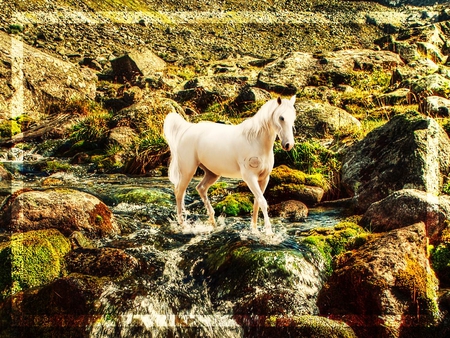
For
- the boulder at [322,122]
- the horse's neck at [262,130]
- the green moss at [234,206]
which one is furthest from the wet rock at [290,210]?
the boulder at [322,122]

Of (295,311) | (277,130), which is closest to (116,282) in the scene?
(295,311)

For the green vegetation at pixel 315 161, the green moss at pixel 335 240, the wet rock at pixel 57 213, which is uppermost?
the green vegetation at pixel 315 161

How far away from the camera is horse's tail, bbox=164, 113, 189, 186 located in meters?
7.10

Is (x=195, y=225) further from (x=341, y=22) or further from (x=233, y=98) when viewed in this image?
(x=341, y=22)

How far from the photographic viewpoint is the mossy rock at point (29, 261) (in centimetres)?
519

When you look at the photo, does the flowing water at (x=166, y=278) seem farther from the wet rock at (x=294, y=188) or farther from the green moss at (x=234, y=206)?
the wet rock at (x=294, y=188)

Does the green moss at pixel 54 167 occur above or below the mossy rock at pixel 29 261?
above

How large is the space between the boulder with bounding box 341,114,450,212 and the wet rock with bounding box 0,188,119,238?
442 cm

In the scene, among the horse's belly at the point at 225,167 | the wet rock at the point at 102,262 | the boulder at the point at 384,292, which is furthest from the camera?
the horse's belly at the point at 225,167

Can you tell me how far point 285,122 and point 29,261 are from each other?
132 inches

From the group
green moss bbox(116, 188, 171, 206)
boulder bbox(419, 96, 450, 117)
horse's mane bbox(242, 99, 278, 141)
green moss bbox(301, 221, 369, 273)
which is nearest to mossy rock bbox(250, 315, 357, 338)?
green moss bbox(301, 221, 369, 273)

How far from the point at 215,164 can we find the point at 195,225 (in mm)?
1534

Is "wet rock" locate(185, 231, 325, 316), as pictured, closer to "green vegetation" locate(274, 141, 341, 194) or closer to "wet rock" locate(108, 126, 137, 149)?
"green vegetation" locate(274, 141, 341, 194)

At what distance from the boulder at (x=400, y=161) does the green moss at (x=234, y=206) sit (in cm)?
195
